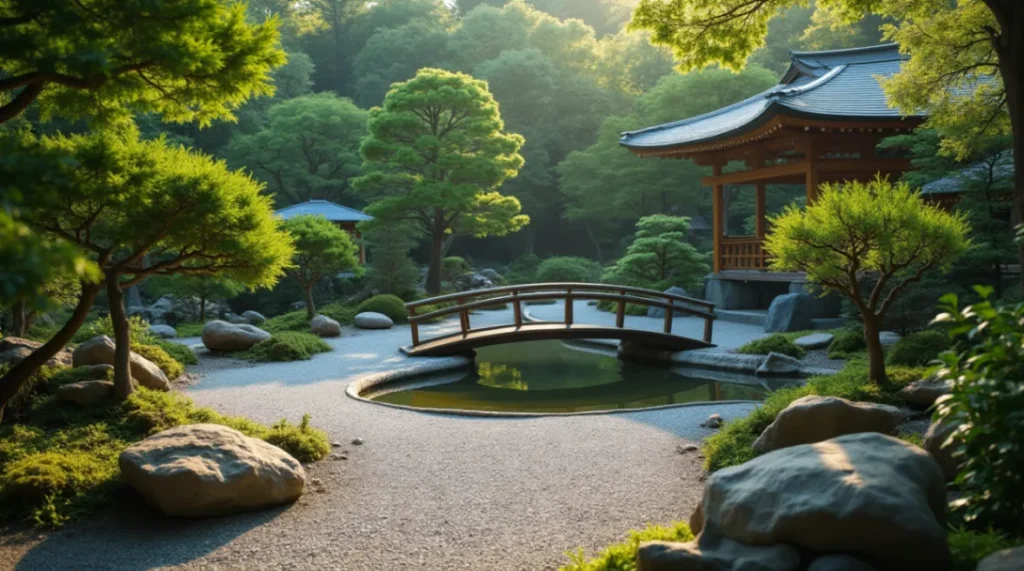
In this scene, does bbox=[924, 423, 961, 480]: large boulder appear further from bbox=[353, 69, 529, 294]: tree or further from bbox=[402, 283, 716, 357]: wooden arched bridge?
bbox=[353, 69, 529, 294]: tree

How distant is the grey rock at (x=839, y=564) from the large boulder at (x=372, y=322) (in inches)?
490

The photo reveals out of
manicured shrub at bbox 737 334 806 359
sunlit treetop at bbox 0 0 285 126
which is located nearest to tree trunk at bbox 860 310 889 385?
manicured shrub at bbox 737 334 806 359

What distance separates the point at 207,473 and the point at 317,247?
416 inches

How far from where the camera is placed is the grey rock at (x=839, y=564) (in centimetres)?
277

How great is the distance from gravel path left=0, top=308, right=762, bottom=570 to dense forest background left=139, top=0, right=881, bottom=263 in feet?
69.6

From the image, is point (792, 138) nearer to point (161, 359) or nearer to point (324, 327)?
point (324, 327)

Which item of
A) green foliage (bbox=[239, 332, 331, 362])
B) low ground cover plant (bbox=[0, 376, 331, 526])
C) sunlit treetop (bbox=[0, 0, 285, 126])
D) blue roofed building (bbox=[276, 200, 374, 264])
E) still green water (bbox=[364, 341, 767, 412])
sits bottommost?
still green water (bbox=[364, 341, 767, 412])

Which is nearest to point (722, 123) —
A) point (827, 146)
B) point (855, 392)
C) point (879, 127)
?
point (827, 146)

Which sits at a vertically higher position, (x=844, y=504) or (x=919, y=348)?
(x=919, y=348)

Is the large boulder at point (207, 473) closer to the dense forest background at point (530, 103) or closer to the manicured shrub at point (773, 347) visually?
the manicured shrub at point (773, 347)

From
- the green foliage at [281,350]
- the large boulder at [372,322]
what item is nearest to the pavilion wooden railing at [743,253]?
the large boulder at [372,322]

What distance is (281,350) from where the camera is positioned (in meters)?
10.8

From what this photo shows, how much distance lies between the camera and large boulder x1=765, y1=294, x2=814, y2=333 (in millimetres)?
12312

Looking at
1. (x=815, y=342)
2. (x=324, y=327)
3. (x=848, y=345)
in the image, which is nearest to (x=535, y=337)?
(x=815, y=342)
